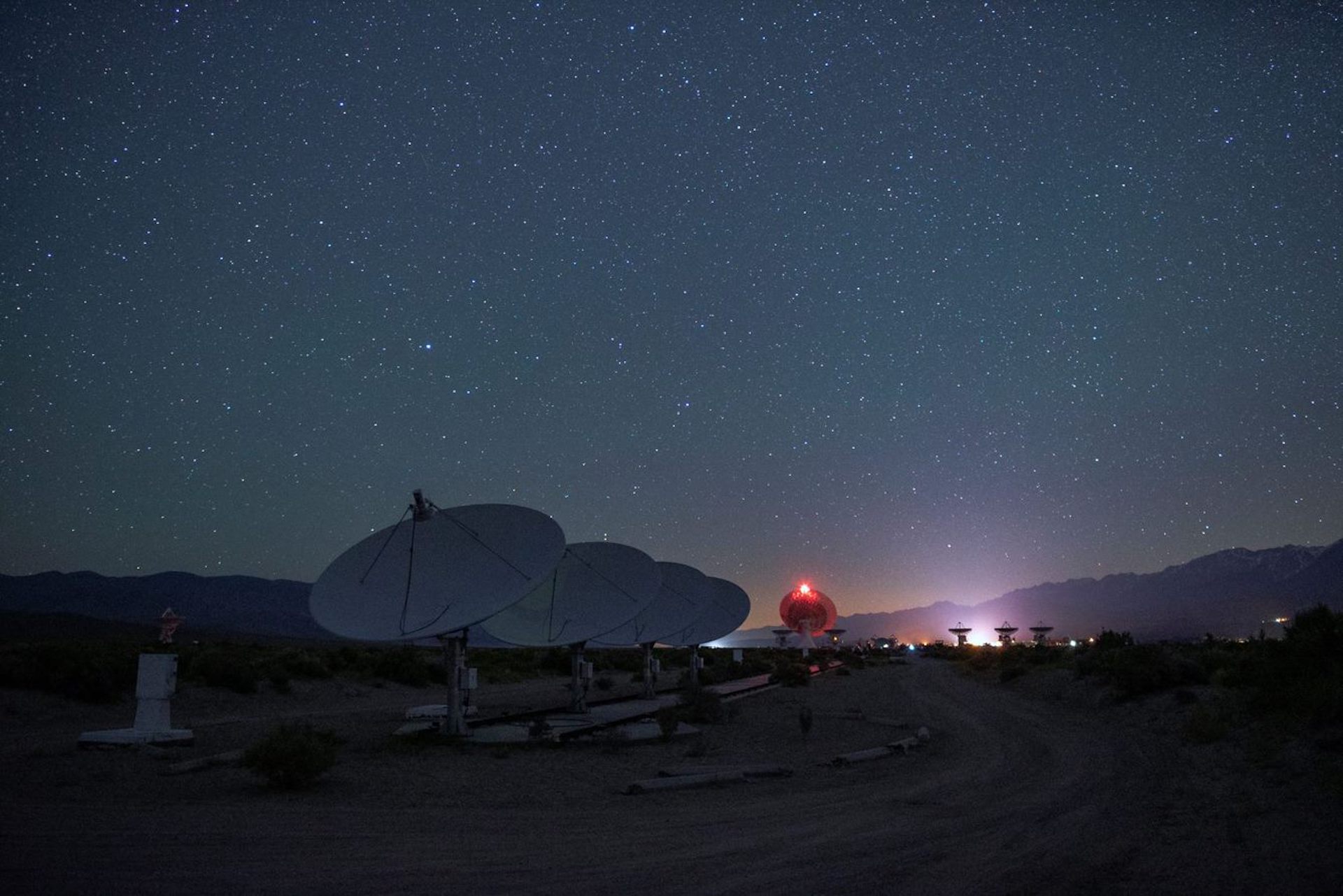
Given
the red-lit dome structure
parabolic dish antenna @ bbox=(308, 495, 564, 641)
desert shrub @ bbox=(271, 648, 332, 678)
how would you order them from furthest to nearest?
the red-lit dome structure, desert shrub @ bbox=(271, 648, 332, 678), parabolic dish antenna @ bbox=(308, 495, 564, 641)

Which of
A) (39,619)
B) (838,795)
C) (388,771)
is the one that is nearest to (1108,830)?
(838,795)

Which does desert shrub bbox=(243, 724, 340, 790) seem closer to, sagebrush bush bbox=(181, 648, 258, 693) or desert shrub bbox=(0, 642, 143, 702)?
desert shrub bbox=(0, 642, 143, 702)

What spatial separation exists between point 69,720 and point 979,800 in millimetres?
21885

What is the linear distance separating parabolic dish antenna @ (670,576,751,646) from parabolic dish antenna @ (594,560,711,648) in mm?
785

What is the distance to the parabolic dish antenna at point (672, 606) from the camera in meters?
28.8

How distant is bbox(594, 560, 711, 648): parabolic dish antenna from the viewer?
28750 millimetres

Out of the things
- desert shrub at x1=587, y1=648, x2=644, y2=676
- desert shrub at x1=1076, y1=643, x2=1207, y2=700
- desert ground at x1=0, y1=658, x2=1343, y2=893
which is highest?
desert shrub at x1=1076, y1=643, x2=1207, y2=700

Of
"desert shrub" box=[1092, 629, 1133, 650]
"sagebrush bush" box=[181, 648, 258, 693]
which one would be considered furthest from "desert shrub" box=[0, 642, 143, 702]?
"desert shrub" box=[1092, 629, 1133, 650]

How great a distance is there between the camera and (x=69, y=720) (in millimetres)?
21422

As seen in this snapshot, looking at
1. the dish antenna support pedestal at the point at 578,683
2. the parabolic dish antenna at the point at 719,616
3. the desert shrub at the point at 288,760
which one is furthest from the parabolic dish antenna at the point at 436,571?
the parabolic dish antenna at the point at 719,616

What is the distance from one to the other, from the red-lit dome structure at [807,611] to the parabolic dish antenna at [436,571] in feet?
216

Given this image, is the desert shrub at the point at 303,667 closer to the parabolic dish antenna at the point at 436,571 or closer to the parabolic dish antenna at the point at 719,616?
the parabolic dish antenna at the point at 719,616

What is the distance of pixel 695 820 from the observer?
9.68 metres

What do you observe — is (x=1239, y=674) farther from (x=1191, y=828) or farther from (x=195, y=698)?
(x=195, y=698)
